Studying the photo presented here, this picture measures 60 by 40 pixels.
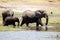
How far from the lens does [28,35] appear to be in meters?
5.19

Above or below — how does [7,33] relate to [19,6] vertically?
below

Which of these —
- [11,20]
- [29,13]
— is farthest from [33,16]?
[11,20]

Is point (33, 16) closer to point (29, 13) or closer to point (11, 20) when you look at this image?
point (29, 13)

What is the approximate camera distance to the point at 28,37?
5145 millimetres

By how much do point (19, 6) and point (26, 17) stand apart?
232mm

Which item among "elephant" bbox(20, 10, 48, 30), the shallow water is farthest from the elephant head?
the shallow water

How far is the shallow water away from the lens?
16.8 ft

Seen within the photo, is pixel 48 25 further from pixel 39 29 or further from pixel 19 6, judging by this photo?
pixel 19 6

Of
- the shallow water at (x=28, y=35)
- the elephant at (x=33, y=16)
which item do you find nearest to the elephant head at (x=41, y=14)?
the elephant at (x=33, y=16)

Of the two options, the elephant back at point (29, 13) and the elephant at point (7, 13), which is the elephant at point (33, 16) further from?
the elephant at point (7, 13)

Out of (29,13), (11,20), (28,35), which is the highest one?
(29,13)

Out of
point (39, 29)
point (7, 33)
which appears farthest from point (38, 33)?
point (7, 33)

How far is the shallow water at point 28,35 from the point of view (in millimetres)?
5133

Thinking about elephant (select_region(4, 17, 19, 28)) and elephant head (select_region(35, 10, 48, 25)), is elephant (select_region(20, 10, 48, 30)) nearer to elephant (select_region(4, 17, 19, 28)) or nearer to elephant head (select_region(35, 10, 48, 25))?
elephant head (select_region(35, 10, 48, 25))
